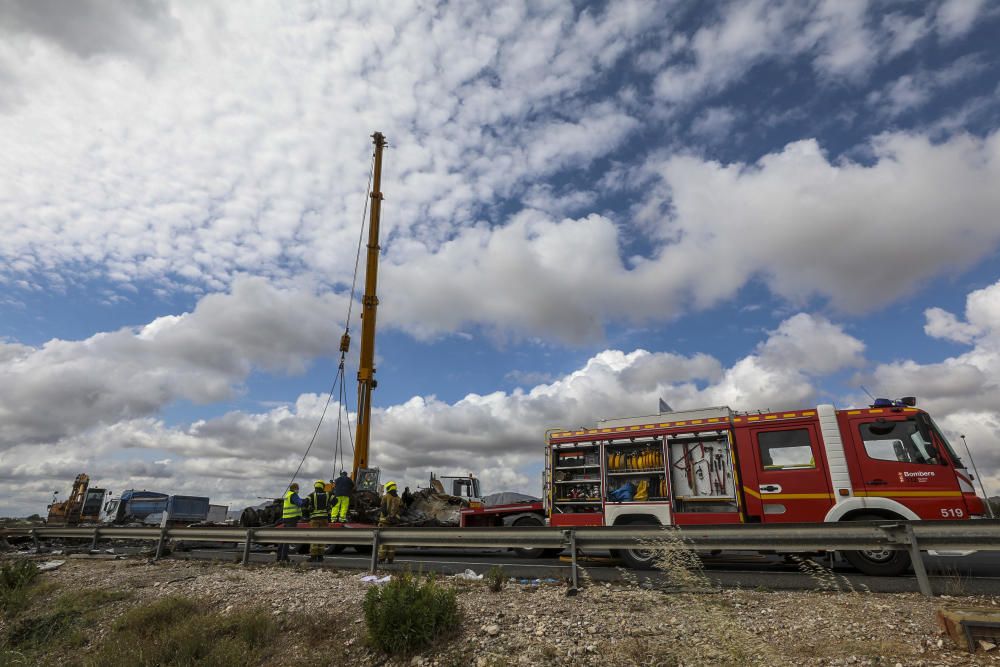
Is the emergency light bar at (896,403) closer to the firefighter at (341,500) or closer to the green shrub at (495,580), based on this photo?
the green shrub at (495,580)

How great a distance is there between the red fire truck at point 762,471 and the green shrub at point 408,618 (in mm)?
5118

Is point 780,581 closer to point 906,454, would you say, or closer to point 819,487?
point 819,487

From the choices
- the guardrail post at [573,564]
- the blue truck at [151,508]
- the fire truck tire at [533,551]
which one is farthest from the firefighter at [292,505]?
the blue truck at [151,508]

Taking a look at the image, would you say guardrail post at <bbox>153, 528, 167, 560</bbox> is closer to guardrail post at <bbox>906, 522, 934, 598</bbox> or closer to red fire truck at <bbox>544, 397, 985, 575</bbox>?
red fire truck at <bbox>544, 397, 985, 575</bbox>

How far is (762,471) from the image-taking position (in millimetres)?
10133

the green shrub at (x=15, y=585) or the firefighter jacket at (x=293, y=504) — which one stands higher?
the firefighter jacket at (x=293, y=504)

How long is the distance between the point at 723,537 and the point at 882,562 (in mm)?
2941

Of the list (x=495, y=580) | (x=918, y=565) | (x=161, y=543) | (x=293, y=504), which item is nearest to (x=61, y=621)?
(x=161, y=543)

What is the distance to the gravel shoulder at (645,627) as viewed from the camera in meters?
4.50

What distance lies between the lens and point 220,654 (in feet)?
20.0

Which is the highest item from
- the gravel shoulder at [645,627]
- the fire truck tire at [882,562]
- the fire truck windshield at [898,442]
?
the fire truck windshield at [898,442]

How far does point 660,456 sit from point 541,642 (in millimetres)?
6772

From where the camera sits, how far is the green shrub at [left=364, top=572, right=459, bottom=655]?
220 inches

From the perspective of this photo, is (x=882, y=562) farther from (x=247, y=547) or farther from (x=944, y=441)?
(x=247, y=547)
